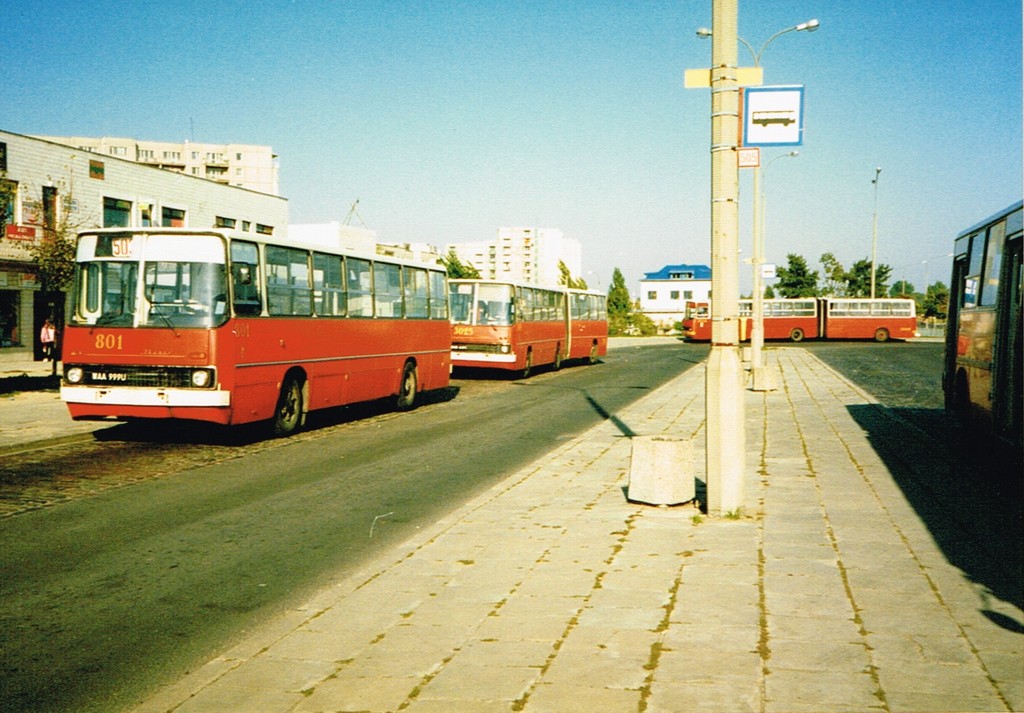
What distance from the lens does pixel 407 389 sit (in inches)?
746

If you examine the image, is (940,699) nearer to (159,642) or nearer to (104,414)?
(159,642)

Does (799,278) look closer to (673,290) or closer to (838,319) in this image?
(838,319)

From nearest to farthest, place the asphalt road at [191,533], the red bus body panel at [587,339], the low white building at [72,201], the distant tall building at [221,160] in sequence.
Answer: the asphalt road at [191,533] → the low white building at [72,201] → the red bus body panel at [587,339] → the distant tall building at [221,160]

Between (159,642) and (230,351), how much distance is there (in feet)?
25.6

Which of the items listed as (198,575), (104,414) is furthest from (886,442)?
(104,414)

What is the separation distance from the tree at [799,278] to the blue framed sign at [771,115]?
88.0 meters

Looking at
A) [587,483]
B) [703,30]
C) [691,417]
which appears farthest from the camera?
[703,30]

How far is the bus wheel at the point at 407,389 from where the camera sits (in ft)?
61.4

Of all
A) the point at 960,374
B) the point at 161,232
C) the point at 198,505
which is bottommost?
the point at 198,505

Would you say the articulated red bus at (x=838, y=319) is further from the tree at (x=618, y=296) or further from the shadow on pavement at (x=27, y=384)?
the shadow on pavement at (x=27, y=384)

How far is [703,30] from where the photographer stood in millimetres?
26906

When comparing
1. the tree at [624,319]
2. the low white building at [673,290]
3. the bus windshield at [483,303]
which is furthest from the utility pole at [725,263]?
the low white building at [673,290]

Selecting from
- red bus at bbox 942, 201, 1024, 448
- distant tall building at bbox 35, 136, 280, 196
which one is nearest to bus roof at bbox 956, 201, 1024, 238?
red bus at bbox 942, 201, 1024, 448

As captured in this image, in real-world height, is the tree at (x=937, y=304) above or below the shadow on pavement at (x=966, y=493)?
above
